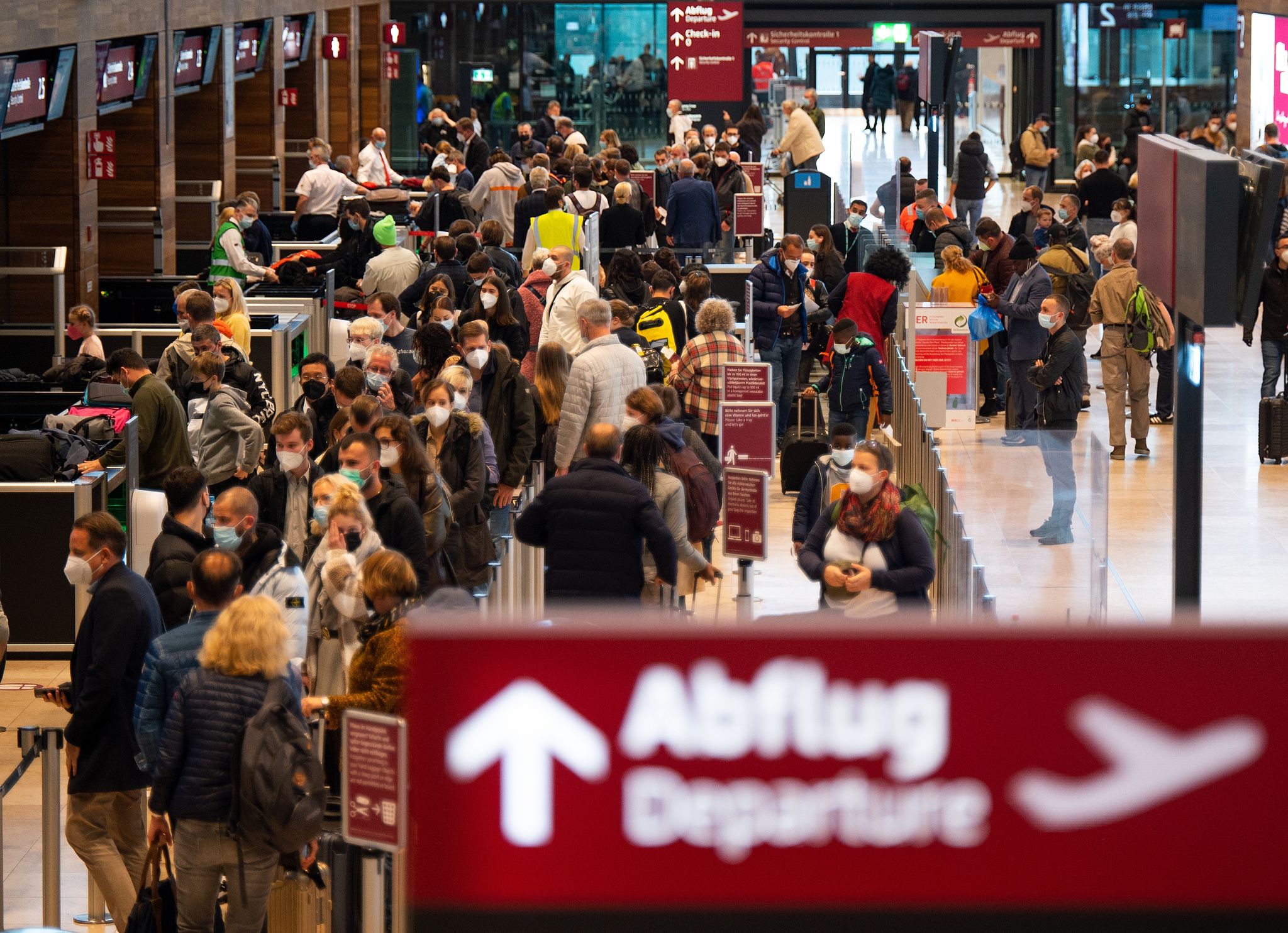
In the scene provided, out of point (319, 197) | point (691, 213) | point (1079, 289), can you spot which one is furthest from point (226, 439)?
point (319, 197)

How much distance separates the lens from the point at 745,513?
31.3 ft

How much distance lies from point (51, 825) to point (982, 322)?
9766 millimetres

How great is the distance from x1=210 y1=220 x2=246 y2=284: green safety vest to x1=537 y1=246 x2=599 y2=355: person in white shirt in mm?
5367

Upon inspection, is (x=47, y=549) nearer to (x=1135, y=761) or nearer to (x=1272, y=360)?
(x=1135, y=761)

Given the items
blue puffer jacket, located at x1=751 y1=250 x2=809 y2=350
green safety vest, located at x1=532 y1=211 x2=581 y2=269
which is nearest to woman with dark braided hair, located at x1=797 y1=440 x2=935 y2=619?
blue puffer jacket, located at x1=751 y1=250 x2=809 y2=350

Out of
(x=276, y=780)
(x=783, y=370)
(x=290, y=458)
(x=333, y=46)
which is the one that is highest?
(x=333, y=46)

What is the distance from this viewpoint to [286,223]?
2414 centimetres

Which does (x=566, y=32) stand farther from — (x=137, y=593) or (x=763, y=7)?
(x=137, y=593)

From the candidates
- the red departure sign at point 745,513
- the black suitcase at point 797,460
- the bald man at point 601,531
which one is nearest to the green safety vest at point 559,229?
the black suitcase at point 797,460

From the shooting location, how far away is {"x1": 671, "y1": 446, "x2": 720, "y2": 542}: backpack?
9.45m

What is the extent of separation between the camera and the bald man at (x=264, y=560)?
673cm

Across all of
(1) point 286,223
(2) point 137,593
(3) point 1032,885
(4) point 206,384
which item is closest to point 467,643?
(3) point 1032,885

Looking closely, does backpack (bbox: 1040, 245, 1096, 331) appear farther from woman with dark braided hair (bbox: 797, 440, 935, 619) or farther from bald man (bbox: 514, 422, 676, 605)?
bald man (bbox: 514, 422, 676, 605)

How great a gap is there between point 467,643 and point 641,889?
1.15 feet
